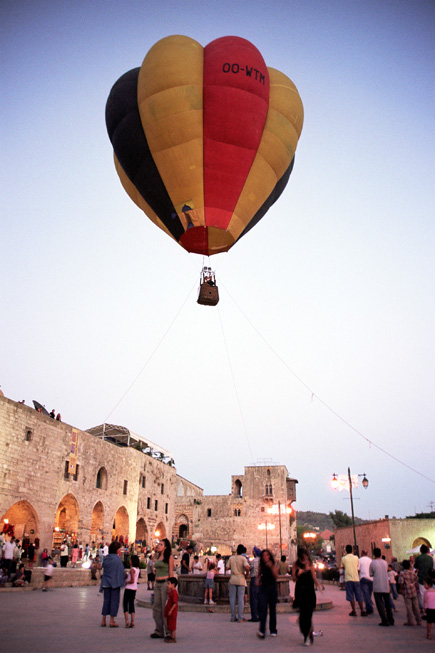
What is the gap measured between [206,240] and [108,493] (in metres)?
17.9

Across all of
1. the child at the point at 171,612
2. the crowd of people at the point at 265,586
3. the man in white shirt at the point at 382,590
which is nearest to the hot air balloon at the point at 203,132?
the crowd of people at the point at 265,586

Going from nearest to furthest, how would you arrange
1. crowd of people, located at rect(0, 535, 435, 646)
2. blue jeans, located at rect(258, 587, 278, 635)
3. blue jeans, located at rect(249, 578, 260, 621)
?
crowd of people, located at rect(0, 535, 435, 646) → blue jeans, located at rect(258, 587, 278, 635) → blue jeans, located at rect(249, 578, 260, 621)

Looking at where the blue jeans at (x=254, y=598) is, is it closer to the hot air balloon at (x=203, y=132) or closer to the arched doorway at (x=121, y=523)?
the hot air balloon at (x=203, y=132)

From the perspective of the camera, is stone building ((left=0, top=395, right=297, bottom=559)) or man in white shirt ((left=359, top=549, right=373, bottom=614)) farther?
stone building ((left=0, top=395, right=297, bottom=559))

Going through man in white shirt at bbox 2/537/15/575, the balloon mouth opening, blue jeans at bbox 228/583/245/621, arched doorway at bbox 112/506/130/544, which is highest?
the balloon mouth opening

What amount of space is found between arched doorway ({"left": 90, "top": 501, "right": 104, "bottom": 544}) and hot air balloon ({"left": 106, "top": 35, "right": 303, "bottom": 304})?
17419 millimetres

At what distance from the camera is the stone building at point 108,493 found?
62.5 feet

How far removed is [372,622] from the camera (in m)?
8.20

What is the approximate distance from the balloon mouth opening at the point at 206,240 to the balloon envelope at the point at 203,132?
3 cm

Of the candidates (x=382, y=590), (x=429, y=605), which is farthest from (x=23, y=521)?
(x=429, y=605)

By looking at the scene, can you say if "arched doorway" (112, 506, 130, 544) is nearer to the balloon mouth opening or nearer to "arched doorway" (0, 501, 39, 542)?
"arched doorway" (0, 501, 39, 542)

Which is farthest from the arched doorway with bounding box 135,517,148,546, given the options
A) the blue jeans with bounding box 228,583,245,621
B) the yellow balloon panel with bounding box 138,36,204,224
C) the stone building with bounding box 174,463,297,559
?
the blue jeans with bounding box 228,583,245,621

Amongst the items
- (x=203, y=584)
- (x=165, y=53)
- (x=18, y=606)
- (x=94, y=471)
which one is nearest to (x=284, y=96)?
(x=165, y=53)

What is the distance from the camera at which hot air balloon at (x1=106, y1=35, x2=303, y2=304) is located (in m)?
13.3
